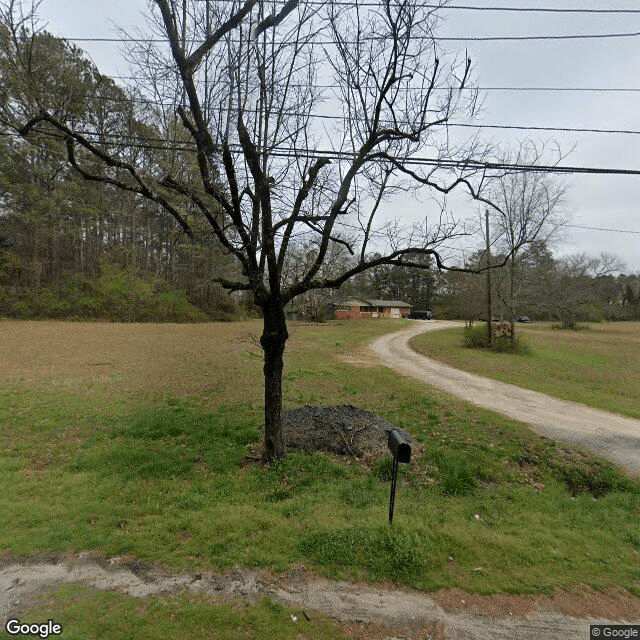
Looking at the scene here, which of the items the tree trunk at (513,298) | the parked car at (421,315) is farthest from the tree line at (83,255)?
the parked car at (421,315)

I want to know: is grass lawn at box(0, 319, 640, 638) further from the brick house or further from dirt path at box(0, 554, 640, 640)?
the brick house

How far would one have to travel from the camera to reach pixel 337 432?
564cm

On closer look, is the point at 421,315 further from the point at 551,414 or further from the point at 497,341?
the point at 551,414

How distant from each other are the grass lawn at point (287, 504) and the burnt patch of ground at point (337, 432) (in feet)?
0.96

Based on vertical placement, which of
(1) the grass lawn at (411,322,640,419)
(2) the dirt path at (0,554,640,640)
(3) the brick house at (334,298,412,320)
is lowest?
(1) the grass lawn at (411,322,640,419)

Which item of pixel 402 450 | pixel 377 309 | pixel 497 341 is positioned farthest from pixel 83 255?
pixel 377 309

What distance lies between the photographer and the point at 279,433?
498 cm

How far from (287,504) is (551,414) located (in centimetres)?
694

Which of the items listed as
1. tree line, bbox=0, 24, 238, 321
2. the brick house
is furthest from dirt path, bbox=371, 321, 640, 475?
the brick house

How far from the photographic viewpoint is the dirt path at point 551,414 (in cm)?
609

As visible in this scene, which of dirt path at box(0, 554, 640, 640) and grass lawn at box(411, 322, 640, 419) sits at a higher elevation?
dirt path at box(0, 554, 640, 640)

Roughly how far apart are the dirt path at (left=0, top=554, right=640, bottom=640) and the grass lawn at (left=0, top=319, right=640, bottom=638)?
113 millimetres

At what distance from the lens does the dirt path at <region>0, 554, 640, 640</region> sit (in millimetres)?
2434

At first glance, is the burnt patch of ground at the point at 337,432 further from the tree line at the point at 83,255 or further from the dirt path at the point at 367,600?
the tree line at the point at 83,255
